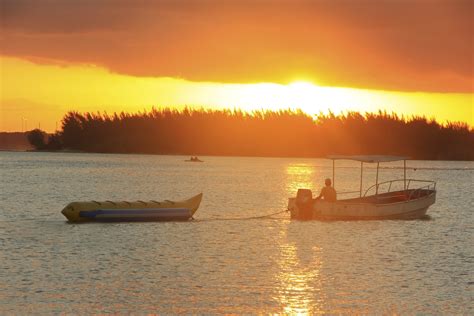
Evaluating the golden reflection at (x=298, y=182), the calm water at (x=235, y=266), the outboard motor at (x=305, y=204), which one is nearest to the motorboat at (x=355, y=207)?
the outboard motor at (x=305, y=204)

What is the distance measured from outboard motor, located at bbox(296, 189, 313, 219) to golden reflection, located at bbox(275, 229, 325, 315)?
5492mm

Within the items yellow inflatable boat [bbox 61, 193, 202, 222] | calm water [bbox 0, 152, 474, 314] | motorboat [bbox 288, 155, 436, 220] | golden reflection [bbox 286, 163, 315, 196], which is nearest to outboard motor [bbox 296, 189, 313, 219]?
motorboat [bbox 288, 155, 436, 220]

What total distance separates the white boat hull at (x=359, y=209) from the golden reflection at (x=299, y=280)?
5.43 metres

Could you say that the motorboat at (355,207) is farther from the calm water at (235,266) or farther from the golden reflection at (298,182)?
the golden reflection at (298,182)

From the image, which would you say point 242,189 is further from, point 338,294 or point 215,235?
point 338,294

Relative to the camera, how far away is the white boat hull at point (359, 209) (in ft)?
151

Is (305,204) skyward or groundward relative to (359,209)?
skyward

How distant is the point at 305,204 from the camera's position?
46.5 meters

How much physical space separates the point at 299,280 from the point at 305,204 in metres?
17.8

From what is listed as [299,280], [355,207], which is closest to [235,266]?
[299,280]

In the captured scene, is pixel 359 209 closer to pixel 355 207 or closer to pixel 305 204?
pixel 355 207

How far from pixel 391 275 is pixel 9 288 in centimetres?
1404

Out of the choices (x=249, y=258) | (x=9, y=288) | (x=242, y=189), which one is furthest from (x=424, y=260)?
(x=242, y=189)

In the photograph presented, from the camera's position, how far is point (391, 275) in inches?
1188
